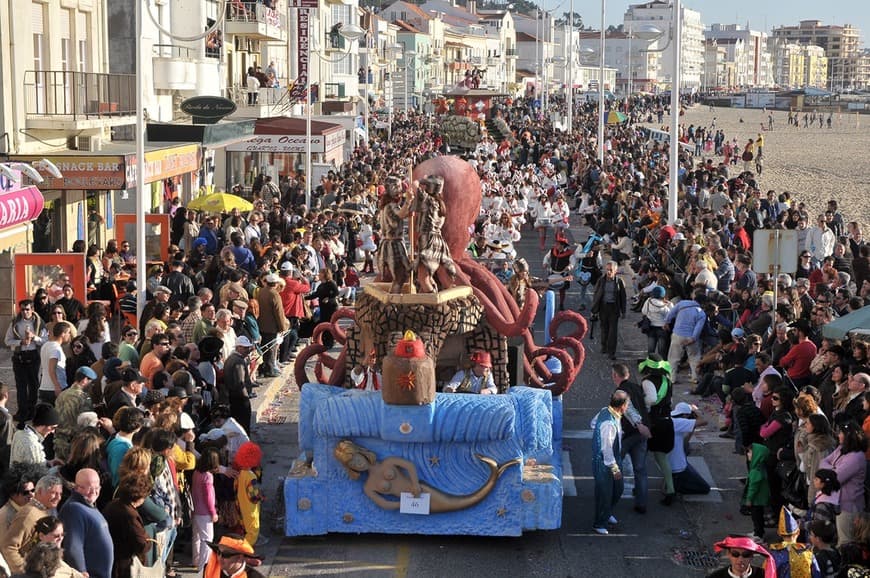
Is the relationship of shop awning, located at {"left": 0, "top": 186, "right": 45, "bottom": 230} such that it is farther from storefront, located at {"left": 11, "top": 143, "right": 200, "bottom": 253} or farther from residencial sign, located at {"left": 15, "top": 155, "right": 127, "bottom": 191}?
residencial sign, located at {"left": 15, "top": 155, "right": 127, "bottom": 191}

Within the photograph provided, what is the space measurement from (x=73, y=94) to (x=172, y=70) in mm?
8642

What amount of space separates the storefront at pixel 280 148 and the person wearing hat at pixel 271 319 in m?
15.9

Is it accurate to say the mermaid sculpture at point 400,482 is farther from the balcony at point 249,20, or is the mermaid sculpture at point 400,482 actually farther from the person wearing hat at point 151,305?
the balcony at point 249,20

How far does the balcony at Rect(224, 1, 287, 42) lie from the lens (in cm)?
4462

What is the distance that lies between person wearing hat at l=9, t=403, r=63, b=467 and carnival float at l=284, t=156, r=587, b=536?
2128 millimetres

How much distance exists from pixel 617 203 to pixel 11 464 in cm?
2269

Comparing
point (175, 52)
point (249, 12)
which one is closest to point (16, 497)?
point (175, 52)

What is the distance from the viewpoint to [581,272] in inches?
919

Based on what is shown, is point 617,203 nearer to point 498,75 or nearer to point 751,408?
point 751,408

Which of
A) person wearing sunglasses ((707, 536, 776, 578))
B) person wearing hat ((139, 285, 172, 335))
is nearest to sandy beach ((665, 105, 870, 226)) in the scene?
person wearing hat ((139, 285, 172, 335))

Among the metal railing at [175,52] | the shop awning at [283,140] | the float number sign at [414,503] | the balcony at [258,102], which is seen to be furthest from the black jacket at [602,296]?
the balcony at [258,102]

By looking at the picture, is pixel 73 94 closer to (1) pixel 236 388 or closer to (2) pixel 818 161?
(1) pixel 236 388

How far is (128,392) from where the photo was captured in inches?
458

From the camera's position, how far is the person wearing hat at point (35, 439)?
10.3 meters
